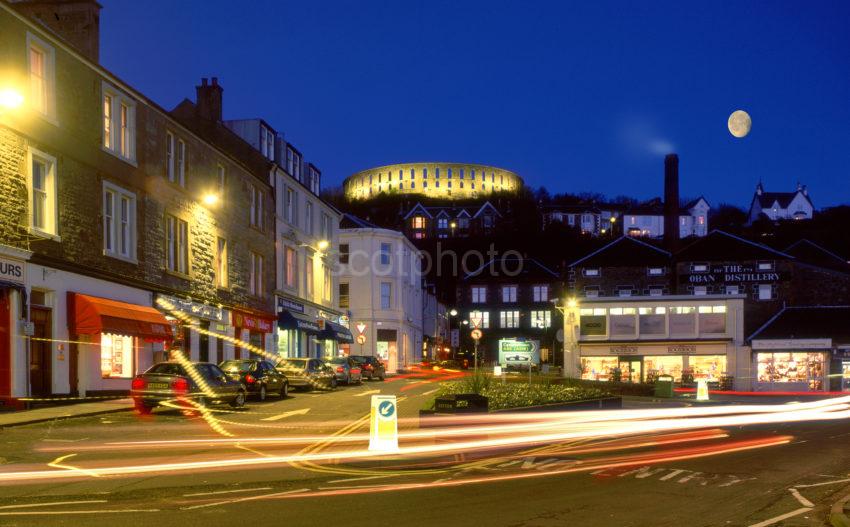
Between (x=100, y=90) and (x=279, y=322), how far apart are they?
2152 centimetres

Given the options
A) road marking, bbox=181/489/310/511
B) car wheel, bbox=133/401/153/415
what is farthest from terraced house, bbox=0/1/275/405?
road marking, bbox=181/489/310/511

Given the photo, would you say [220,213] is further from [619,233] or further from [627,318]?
[619,233]

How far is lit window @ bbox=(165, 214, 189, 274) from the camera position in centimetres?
3544

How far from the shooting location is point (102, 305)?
1113 inches

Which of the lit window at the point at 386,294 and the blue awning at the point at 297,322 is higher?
the lit window at the point at 386,294

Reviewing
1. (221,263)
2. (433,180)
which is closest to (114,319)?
(221,263)

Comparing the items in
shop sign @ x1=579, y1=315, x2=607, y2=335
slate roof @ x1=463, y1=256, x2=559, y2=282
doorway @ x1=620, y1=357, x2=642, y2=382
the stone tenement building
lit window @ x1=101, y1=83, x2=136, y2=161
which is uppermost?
the stone tenement building

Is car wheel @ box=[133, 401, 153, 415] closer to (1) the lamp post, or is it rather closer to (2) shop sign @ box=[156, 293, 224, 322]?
(2) shop sign @ box=[156, 293, 224, 322]

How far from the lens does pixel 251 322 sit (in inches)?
1752

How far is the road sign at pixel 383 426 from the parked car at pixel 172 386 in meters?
10.2

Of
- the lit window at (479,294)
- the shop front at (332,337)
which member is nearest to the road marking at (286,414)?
the shop front at (332,337)

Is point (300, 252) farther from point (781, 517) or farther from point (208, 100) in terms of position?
point (781, 517)

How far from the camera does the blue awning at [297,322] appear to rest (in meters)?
49.5

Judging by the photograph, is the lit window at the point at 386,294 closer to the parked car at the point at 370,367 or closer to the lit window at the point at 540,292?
the parked car at the point at 370,367
